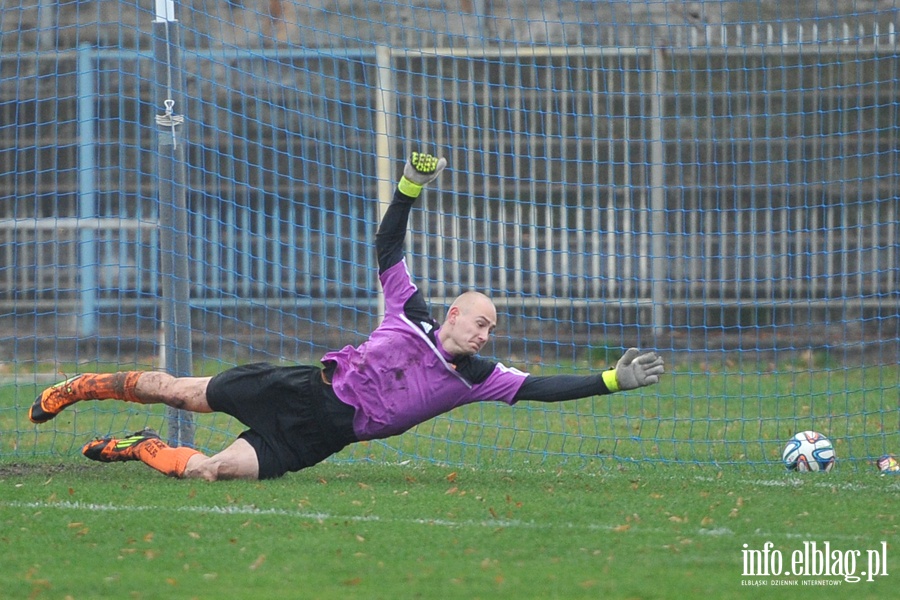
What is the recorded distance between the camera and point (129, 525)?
5723 millimetres

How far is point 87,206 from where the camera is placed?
13516 mm

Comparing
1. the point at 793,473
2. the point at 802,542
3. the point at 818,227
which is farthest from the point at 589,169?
the point at 802,542

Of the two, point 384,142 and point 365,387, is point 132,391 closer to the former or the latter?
point 365,387

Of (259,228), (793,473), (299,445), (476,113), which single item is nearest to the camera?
(299,445)

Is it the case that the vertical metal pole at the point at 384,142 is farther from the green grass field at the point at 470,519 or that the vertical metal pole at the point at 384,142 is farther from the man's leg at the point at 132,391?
the man's leg at the point at 132,391

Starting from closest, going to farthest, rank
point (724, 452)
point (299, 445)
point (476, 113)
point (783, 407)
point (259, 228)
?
point (299, 445) < point (724, 452) < point (783, 407) < point (476, 113) < point (259, 228)

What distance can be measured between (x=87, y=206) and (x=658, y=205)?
19.4ft

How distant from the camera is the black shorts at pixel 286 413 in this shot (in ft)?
22.3

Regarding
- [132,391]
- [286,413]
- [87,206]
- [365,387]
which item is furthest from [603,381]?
[87,206]

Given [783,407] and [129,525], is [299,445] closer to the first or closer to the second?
[129,525]

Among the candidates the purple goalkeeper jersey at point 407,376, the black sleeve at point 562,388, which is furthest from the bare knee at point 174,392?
the black sleeve at point 562,388

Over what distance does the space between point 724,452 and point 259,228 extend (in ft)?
Result: 20.3

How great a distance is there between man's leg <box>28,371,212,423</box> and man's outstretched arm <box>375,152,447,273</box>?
1223 mm

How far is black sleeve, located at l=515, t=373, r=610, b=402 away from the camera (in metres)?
6.46
